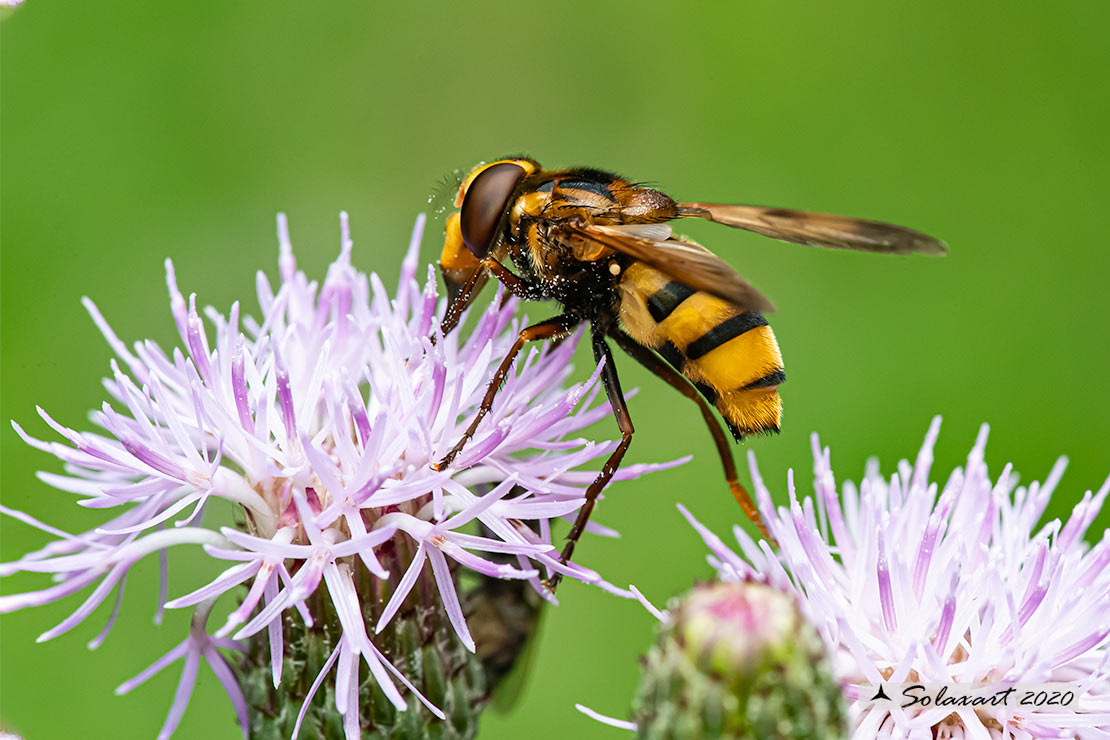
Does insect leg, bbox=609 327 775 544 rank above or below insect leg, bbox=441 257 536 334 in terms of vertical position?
below

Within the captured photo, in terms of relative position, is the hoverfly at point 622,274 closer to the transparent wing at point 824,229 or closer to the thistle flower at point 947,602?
the transparent wing at point 824,229

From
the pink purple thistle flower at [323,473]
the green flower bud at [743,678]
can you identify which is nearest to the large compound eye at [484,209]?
the pink purple thistle flower at [323,473]

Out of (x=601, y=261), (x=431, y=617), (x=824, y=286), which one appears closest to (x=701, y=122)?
(x=824, y=286)

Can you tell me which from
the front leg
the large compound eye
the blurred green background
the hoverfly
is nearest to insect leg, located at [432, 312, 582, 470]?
the hoverfly

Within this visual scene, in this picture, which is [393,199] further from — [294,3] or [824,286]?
[824,286]

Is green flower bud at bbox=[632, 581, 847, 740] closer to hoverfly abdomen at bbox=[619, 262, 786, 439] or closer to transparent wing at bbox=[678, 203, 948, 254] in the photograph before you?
hoverfly abdomen at bbox=[619, 262, 786, 439]

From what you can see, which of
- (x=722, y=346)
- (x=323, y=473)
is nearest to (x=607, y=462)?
(x=722, y=346)

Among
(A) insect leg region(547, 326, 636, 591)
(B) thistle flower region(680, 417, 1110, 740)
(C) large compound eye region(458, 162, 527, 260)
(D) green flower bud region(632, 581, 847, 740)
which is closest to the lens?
(D) green flower bud region(632, 581, 847, 740)

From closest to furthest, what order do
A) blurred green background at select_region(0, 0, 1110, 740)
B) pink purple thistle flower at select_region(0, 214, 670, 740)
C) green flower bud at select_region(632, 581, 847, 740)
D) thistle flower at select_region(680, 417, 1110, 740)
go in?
green flower bud at select_region(632, 581, 847, 740) < thistle flower at select_region(680, 417, 1110, 740) < pink purple thistle flower at select_region(0, 214, 670, 740) < blurred green background at select_region(0, 0, 1110, 740)
